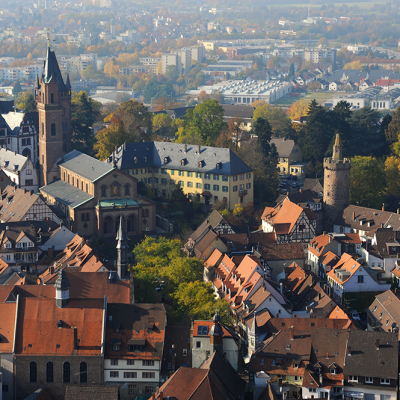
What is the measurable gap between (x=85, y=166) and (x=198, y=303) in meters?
33.0

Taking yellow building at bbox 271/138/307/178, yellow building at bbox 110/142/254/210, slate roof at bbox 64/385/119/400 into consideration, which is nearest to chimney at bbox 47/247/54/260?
yellow building at bbox 110/142/254/210

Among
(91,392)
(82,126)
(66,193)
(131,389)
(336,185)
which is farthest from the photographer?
(82,126)

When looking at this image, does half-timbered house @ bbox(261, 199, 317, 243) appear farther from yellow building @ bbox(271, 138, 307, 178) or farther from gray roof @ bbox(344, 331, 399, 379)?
gray roof @ bbox(344, 331, 399, 379)

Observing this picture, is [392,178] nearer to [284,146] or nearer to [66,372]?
[284,146]

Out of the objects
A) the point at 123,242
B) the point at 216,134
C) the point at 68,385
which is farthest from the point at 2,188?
the point at 68,385

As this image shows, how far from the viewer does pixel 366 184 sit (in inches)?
4247

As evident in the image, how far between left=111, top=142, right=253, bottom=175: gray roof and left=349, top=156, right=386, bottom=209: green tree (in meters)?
11.9

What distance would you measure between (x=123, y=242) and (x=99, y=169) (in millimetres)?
24205

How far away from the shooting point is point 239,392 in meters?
61.9

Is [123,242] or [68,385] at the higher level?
[123,242]

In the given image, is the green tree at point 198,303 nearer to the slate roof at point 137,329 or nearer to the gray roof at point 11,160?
the slate roof at point 137,329

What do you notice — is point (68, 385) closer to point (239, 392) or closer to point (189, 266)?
point (239, 392)

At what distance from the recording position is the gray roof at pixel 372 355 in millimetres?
64812

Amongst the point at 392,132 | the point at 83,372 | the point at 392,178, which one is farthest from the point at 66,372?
the point at 392,132
